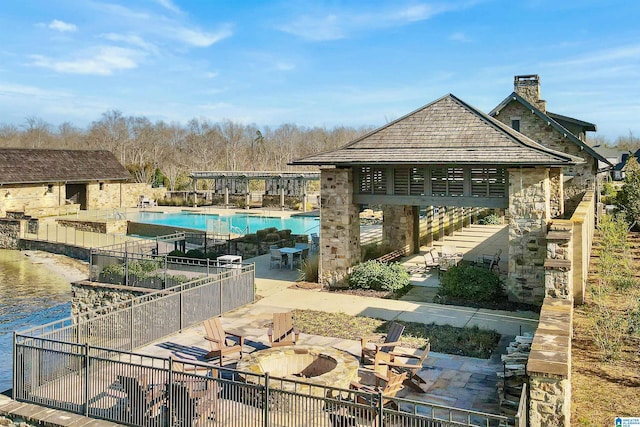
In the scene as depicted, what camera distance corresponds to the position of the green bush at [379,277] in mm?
16166

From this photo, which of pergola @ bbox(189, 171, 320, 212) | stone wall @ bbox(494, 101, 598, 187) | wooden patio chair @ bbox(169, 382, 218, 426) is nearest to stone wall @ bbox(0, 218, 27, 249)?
pergola @ bbox(189, 171, 320, 212)

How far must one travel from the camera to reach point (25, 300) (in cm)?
2097

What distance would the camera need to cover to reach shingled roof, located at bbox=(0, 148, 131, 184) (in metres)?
39.8

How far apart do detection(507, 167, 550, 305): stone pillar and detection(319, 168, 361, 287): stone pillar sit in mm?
4771

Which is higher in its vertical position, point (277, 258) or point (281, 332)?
point (277, 258)

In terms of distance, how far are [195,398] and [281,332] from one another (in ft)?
11.0

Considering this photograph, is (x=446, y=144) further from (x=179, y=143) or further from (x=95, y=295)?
(x=179, y=143)

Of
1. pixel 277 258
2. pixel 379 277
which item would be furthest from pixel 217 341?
pixel 277 258

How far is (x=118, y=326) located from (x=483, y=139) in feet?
35.4

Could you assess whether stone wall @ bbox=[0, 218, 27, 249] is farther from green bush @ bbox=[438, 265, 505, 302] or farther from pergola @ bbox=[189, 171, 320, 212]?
green bush @ bbox=[438, 265, 505, 302]

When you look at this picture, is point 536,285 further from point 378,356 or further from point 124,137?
point 124,137

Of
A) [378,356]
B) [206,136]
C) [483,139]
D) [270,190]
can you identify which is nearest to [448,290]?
[483,139]

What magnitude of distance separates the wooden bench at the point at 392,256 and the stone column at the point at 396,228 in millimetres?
275

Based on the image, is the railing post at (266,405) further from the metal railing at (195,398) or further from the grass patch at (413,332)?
the grass patch at (413,332)
